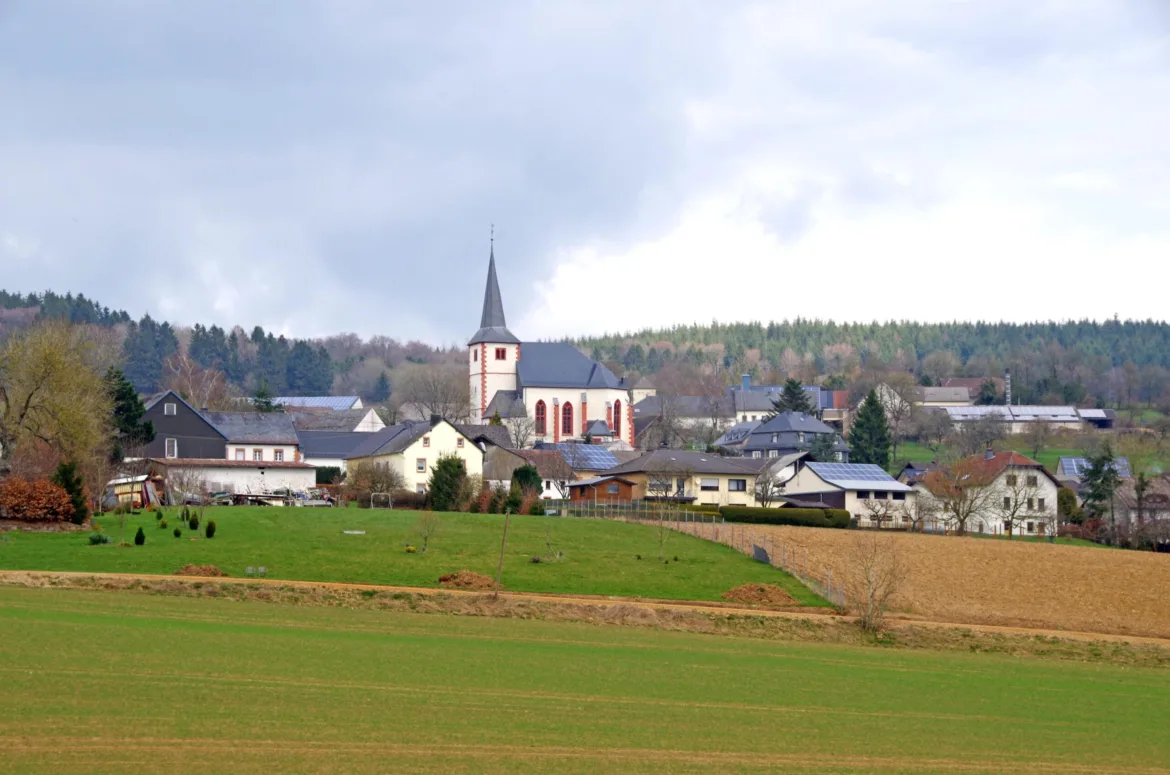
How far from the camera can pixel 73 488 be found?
47.5 meters

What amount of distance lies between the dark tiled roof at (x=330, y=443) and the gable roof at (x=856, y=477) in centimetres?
3234

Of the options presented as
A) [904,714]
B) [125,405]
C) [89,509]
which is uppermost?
[125,405]

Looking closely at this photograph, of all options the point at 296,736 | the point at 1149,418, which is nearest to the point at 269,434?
the point at 296,736

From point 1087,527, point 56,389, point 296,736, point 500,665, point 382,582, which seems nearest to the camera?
point 296,736

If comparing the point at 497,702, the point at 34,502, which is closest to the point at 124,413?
the point at 34,502

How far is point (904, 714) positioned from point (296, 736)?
11.2 metres

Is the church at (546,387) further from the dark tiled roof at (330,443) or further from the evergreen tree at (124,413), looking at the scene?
the evergreen tree at (124,413)

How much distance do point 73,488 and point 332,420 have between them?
84.1 m

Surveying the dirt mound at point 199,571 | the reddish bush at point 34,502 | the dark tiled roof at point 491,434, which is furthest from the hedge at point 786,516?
the dirt mound at point 199,571

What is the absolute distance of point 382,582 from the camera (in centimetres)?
3897

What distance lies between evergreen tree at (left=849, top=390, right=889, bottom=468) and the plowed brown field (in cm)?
4801

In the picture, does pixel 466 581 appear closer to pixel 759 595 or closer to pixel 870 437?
pixel 759 595

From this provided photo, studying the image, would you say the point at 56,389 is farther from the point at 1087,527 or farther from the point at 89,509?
the point at 1087,527

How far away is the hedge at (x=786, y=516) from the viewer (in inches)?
2731
